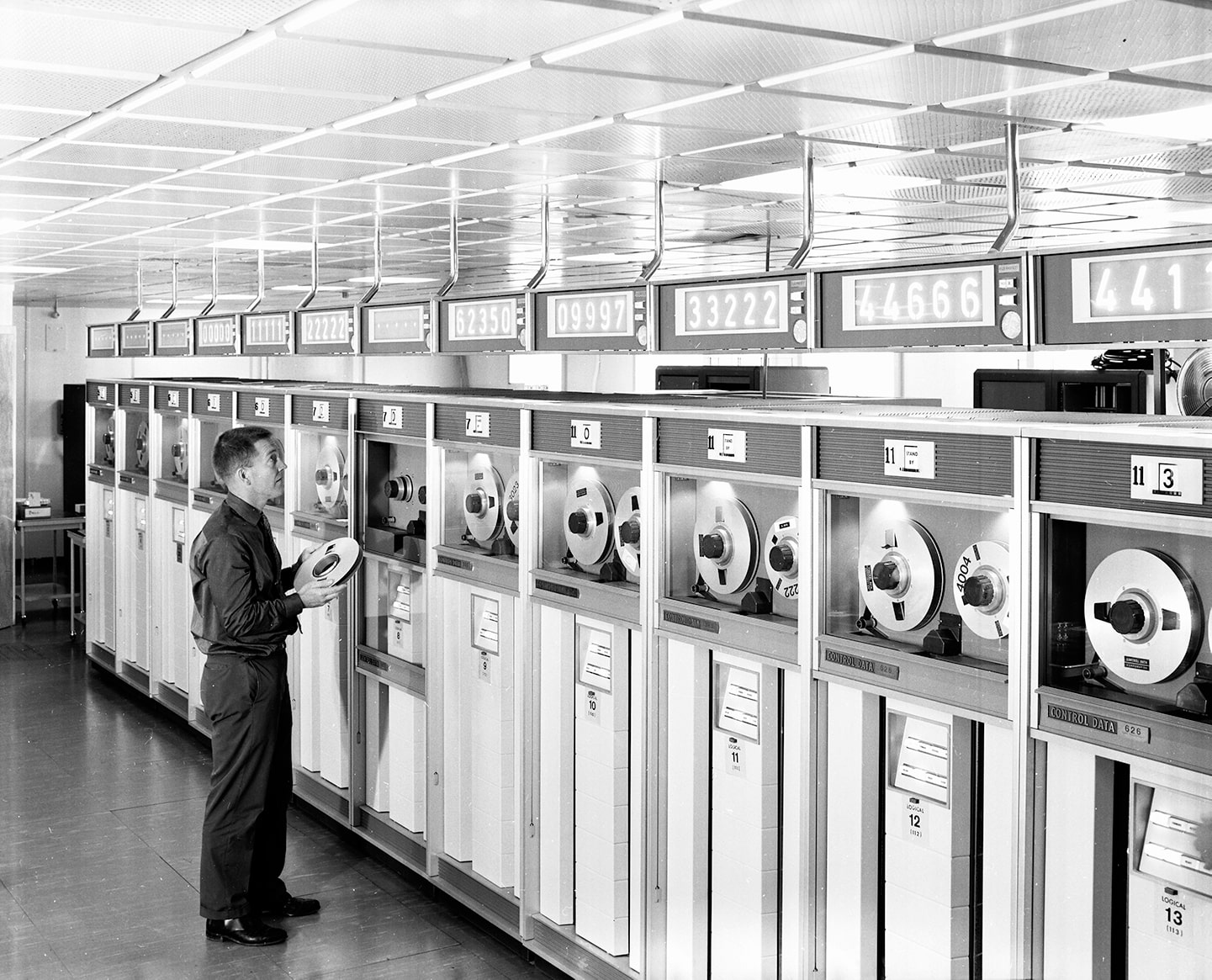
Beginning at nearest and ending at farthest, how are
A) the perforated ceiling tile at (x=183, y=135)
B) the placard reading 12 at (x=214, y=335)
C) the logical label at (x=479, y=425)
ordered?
1. the perforated ceiling tile at (x=183, y=135)
2. the logical label at (x=479, y=425)
3. the placard reading 12 at (x=214, y=335)

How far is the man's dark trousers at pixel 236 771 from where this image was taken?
4926mm

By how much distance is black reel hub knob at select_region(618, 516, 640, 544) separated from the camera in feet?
14.2

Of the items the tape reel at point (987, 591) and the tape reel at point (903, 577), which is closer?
the tape reel at point (987, 591)

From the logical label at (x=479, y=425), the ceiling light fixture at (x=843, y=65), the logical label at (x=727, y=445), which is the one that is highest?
the ceiling light fixture at (x=843, y=65)

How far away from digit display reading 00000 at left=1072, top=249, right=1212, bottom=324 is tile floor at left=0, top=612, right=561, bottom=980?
3.05 metres

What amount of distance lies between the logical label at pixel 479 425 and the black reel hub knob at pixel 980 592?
7.36 feet

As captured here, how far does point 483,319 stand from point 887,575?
2.33 metres

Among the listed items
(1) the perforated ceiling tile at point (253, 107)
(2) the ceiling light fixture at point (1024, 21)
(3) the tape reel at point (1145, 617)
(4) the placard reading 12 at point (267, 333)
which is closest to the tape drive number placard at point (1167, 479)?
(3) the tape reel at point (1145, 617)

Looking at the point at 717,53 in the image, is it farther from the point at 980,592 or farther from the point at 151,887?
the point at 151,887

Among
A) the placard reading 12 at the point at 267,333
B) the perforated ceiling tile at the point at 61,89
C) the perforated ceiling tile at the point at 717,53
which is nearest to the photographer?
the perforated ceiling tile at the point at 717,53

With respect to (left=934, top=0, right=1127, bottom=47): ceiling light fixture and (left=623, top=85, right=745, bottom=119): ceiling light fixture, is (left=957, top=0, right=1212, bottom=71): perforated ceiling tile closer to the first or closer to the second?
(left=934, top=0, right=1127, bottom=47): ceiling light fixture

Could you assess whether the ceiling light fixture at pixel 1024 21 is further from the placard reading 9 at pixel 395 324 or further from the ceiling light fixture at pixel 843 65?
the placard reading 9 at pixel 395 324

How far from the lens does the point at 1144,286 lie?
309 centimetres

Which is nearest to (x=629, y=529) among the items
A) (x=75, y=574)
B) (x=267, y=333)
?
(x=267, y=333)
